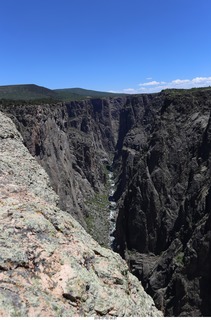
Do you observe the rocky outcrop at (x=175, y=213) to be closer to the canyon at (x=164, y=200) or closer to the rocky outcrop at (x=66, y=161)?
the canyon at (x=164, y=200)

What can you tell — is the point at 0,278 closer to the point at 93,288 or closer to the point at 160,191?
the point at 93,288

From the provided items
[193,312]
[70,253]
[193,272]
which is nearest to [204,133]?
[193,272]

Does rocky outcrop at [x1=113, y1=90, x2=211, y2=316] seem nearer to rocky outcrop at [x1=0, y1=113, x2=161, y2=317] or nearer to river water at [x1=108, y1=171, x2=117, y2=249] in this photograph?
river water at [x1=108, y1=171, x2=117, y2=249]

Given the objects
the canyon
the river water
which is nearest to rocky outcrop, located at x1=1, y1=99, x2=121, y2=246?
the canyon

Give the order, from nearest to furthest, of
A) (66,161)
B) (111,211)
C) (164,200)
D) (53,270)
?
1. (53,270)
2. (164,200)
3. (66,161)
4. (111,211)

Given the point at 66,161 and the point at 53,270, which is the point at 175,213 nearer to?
the point at 66,161

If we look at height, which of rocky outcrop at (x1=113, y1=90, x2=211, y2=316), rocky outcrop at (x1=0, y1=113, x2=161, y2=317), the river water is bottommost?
the river water

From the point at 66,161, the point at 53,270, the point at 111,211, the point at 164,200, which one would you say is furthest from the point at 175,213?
the point at 53,270

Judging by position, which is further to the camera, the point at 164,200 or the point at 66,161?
the point at 66,161

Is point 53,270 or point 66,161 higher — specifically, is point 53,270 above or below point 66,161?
above
